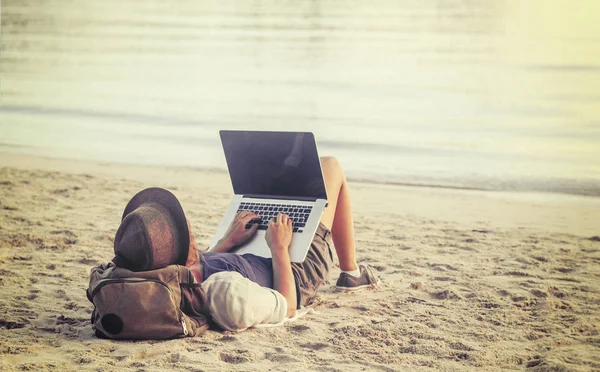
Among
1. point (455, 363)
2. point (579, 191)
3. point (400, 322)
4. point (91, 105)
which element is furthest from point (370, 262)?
point (91, 105)

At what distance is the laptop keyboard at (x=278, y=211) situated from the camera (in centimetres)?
348

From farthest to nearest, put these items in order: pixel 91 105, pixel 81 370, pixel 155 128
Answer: pixel 91 105, pixel 155 128, pixel 81 370

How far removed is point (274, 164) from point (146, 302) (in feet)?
3.22

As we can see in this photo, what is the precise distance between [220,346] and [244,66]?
794cm

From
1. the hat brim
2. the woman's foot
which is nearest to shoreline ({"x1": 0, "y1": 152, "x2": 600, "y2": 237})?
the woman's foot

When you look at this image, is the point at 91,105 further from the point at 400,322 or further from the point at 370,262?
the point at 400,322

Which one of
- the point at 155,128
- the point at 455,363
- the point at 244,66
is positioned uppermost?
the point at 244,66

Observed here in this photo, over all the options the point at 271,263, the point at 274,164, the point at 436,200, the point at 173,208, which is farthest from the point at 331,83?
the point at 173,208

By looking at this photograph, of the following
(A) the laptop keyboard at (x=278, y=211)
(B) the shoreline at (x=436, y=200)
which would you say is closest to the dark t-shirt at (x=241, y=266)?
(A) the laptop keyboard at (x=278, y=211)

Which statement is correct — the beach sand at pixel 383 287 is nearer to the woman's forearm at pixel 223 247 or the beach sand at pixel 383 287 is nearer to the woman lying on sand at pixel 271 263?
the woman lying on sand at pixel 271 263

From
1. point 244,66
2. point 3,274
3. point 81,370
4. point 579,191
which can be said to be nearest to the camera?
point 81,370

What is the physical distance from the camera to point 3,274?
402cm

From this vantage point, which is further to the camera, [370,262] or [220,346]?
[370,262]

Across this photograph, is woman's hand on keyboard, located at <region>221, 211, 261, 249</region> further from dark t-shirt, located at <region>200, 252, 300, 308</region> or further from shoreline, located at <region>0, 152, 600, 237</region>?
shoreline, located at <region>0, 152, 600, 237</region>
